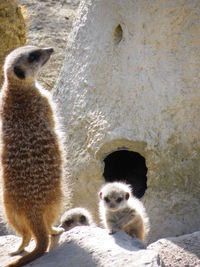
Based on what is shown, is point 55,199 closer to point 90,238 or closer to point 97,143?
point 90,238

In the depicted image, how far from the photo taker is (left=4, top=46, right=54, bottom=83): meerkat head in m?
4.35

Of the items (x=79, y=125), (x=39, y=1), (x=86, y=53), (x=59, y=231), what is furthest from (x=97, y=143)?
(x=39, y=1)

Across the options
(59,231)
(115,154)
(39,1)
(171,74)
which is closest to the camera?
(59,231)

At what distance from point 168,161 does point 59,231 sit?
165 centimetres

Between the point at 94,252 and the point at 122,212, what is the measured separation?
75 cm

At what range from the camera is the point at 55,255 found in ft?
14.1

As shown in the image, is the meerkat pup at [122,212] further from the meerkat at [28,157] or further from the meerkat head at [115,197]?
the meerkat at [28,157]

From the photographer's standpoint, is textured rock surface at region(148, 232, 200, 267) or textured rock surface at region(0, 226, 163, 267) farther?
textured rock surface at region(148, 232, 200, 267)

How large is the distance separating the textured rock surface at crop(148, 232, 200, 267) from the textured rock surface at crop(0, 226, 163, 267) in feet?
2.66

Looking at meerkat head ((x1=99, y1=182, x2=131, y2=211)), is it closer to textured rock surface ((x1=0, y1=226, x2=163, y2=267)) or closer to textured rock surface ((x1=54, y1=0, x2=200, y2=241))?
textured rock surface ((x1=0, y1=226, x2=163, y2=267))

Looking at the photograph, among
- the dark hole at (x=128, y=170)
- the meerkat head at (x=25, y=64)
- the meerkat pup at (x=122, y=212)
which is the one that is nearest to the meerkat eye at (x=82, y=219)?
the meerkat pup at (x=122, y=212)

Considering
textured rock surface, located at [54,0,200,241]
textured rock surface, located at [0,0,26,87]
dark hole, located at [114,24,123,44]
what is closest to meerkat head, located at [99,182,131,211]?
textured rock surface, located at [54,0,200,241]

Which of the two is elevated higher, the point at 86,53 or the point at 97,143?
the point at 86,53

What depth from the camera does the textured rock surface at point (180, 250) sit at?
5.17m
